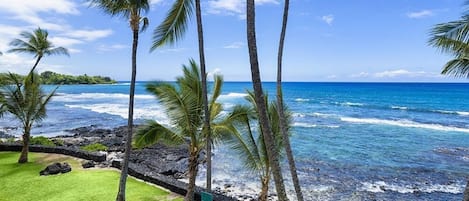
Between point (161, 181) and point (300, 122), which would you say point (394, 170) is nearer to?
point (161, 181)

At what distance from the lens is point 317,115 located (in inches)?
1553

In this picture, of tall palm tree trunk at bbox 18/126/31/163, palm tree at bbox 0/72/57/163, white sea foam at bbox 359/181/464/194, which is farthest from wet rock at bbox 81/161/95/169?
white sea foam at bbox 359/181/464/194

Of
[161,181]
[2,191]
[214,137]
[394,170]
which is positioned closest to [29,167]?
[2,191]

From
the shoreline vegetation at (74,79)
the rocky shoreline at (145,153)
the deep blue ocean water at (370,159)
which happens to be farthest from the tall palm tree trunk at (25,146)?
the shoreline vegetation at (74,79)

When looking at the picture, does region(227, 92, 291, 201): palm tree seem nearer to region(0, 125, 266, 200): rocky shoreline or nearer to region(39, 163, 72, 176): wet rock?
region(0, 125, 266, 200): rocky shoreline

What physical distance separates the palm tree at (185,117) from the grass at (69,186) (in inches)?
75.3

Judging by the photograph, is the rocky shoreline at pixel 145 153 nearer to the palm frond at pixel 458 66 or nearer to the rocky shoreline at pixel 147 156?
the rocky shoreline at pixel 147 156

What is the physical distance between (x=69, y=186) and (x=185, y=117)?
185 inches

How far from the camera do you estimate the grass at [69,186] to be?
9.39 m

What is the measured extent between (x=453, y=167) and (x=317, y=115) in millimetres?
22641

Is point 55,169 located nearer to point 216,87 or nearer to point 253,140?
point 216,87

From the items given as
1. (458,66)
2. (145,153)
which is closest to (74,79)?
(145,153)

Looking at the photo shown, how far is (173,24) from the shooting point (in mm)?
8203

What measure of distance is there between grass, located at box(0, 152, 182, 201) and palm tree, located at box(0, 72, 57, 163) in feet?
5.46
